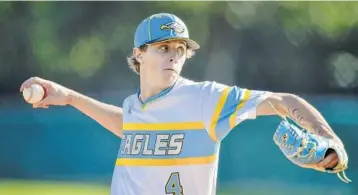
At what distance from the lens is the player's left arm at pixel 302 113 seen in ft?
8.11

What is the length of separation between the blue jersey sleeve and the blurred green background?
6.22 feet

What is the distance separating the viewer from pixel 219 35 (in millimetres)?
4934

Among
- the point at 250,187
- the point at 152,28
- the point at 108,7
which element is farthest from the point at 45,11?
the point at 152,28

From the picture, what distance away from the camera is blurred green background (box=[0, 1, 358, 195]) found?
4891mm

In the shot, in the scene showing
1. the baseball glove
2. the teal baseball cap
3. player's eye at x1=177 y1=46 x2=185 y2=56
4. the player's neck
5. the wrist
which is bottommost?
the baseball glove

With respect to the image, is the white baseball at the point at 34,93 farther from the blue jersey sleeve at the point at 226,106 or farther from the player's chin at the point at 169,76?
the blue jersey sleeve at the point at 226,106

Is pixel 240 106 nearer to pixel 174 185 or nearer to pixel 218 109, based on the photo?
pixel 218 109

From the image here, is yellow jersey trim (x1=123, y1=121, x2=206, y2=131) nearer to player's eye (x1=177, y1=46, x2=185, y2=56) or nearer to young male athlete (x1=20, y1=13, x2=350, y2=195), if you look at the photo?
young male athlete (x1=20, y1=13, x2=350, y2=195)

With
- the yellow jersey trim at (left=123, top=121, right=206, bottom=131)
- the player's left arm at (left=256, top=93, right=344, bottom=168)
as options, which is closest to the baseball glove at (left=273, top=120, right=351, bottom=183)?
the player's left arm at (left=256, top=93, right=344, bottom=168)

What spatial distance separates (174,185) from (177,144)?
15cm

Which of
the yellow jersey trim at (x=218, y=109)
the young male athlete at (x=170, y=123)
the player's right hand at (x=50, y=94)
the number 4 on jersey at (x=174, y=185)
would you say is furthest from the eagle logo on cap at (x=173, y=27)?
the player's right hand at (x=50, y=94)

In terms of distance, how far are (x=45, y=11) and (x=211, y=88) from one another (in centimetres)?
230

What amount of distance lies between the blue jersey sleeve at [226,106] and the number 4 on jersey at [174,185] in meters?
0.21

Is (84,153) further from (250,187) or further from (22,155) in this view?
(250,187)
